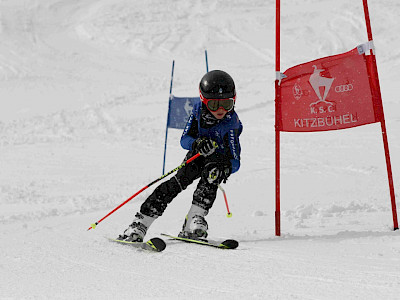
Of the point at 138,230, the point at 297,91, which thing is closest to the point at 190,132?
the point at 138,230

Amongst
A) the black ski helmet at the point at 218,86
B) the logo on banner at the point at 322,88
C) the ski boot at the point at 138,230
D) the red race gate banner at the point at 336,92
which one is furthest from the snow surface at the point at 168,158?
the black ski helmet at the point at 218,86

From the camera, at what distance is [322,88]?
4.55 metres

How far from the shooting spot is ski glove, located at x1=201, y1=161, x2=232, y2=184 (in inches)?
166

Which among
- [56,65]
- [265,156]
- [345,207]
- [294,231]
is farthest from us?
[56,65]

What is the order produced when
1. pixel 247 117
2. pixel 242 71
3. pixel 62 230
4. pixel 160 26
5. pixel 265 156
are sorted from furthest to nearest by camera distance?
pixel 160 26
pixel 242 71
pixel 247 117
pixel 265 156
pixel 62 230

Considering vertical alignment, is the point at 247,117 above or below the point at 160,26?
below

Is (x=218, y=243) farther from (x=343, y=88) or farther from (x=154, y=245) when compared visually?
(x=343, y=88)

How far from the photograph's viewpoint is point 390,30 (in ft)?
68.4

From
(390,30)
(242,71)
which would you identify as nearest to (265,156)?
(242,71)

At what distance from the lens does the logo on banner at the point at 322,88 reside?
179 inches

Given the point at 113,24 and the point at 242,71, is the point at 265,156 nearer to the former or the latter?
the point at 242,71

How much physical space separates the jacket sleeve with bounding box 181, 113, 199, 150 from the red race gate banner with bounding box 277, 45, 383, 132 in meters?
0.95

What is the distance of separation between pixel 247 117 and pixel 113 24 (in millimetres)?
13326

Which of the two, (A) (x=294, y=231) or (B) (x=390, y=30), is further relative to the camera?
(B) (x=390, y=30)
